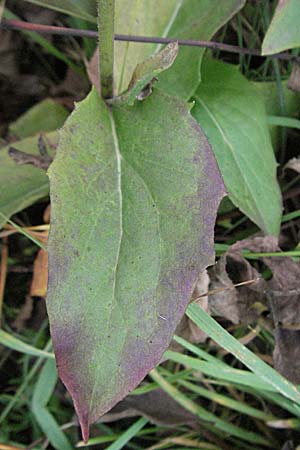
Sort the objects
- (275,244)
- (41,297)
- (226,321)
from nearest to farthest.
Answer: (275,244)
(226,321)
(41,297)

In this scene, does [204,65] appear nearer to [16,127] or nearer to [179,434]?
[16,127]

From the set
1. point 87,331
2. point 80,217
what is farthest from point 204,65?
point 87,331

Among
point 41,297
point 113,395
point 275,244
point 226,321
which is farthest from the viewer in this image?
point 41,297

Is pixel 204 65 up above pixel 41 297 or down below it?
above

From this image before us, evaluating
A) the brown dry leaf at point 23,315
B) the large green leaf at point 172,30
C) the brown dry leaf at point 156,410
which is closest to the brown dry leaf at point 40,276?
the brown dry leaf at point 23,315

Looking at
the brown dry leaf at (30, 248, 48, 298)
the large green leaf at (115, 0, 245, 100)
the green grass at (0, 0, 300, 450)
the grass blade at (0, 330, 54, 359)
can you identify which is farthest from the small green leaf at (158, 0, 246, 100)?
the grass blade at (0, 330, 54, 359)

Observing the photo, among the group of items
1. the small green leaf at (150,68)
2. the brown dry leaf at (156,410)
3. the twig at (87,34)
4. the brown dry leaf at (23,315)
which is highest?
the twig at (87,34)

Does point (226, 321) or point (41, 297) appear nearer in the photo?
point (226, 321)

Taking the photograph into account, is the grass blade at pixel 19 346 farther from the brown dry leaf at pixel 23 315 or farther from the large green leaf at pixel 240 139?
the large green leaf at pixel 240 139
